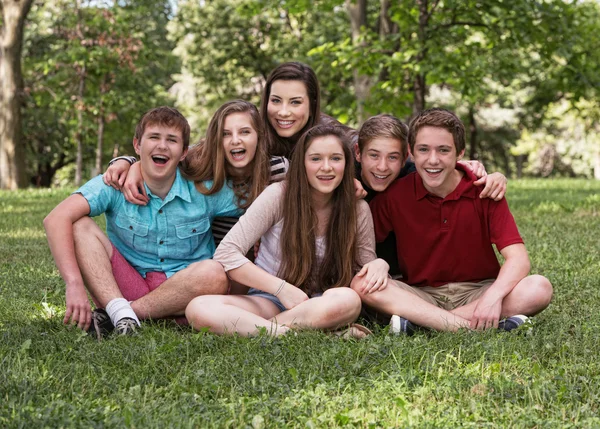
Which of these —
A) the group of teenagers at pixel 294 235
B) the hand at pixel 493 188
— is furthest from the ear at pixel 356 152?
the hand at pixel 493 188

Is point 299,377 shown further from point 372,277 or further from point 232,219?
point 232,219

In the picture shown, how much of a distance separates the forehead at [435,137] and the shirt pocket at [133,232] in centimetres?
177

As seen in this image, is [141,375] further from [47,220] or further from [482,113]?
[482,113]

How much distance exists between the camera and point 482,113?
1460 inches

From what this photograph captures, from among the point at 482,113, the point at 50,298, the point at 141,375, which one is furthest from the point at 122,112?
the point at 141,375

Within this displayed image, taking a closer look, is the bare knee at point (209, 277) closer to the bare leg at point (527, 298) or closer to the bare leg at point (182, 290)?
the bare leg at point (182, 290)

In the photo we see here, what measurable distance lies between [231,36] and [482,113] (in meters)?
14.0

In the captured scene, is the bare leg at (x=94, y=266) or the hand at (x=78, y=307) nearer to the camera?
the hand at (x=78, y=307)

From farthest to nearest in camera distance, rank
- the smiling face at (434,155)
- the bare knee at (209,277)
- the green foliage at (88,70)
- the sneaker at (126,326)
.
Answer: the green foliage at (88,70) < the smiling face at (434,155) < the bare knee at (209,277) < the sneaker at (126,326)

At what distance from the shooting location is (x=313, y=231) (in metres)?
4.65

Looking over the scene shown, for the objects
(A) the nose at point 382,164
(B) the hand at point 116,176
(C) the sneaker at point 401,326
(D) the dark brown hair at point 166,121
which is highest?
(D) the dark brown hair at point 166,121

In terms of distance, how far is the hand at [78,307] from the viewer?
175 inches

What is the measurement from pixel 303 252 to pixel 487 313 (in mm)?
1104

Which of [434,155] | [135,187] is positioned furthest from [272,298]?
[434,155]
